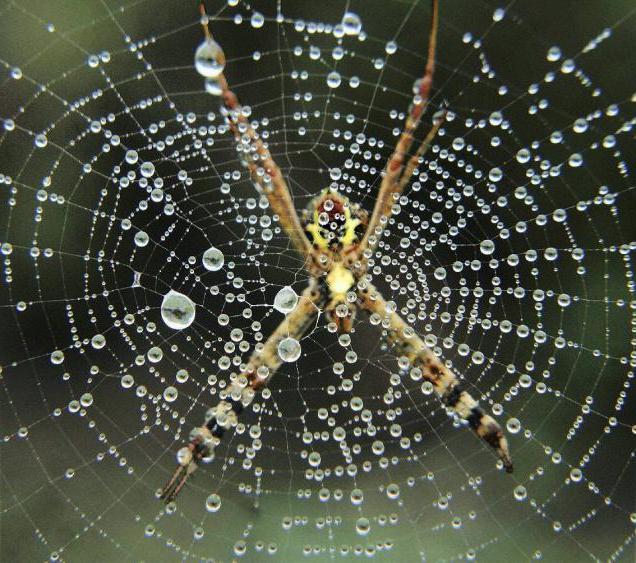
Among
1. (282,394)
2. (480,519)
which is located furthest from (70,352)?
(480,519)

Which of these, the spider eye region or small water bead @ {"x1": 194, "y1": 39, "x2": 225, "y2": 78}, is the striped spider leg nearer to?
the spider eye region

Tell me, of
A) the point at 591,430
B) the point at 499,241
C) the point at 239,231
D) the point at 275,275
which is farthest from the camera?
the point at 591,430

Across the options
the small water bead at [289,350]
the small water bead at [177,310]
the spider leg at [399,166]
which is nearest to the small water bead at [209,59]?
the spider leg at [399,166]

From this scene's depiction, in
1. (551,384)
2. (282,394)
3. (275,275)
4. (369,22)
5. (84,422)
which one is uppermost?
(369,22)

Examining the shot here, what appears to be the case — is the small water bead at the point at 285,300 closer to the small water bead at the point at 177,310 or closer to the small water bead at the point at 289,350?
the small water bead at the point at 289,350

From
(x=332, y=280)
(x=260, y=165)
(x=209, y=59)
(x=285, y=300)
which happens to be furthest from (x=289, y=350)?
(x=209, y=59)

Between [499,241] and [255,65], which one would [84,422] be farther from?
[499,241]

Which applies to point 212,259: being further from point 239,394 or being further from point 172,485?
point 172,485
